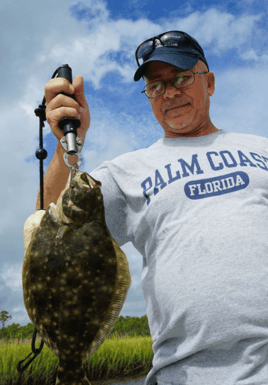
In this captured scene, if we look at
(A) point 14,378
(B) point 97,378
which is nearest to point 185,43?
(A) point 14,378

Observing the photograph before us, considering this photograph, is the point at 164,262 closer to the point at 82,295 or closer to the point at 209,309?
the point at 209,309

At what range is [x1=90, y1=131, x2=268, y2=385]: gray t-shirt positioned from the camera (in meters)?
1.90

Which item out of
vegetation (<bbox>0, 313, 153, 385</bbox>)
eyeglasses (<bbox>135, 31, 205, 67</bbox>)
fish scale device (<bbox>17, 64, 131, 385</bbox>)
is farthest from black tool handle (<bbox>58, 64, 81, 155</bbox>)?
vegetation (<bbox>0, 313, 153, 385</bbox>)

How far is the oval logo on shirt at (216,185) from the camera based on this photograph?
89.3 inches

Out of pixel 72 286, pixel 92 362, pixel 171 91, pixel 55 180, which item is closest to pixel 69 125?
pixel 55 180

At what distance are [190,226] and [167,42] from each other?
1732 millimetres

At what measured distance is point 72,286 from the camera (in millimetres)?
1566

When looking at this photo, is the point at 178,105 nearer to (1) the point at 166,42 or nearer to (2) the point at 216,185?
(1) the point at 166,42

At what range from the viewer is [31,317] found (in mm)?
1640

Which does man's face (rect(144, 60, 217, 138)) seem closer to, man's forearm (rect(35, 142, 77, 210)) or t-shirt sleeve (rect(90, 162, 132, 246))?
t-shirt sleeve (rect(90, 162, 132, 246))

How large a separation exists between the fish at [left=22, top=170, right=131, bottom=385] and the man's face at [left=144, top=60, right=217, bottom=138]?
1.44 metres

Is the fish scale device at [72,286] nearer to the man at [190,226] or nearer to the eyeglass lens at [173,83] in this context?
the man at [190,226]

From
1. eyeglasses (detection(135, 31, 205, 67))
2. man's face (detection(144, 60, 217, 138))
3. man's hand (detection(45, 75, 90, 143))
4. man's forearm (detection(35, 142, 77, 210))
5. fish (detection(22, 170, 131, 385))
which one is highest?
eyeglasses (detection(135, 31, 205, 67))

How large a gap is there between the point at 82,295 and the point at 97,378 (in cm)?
801
